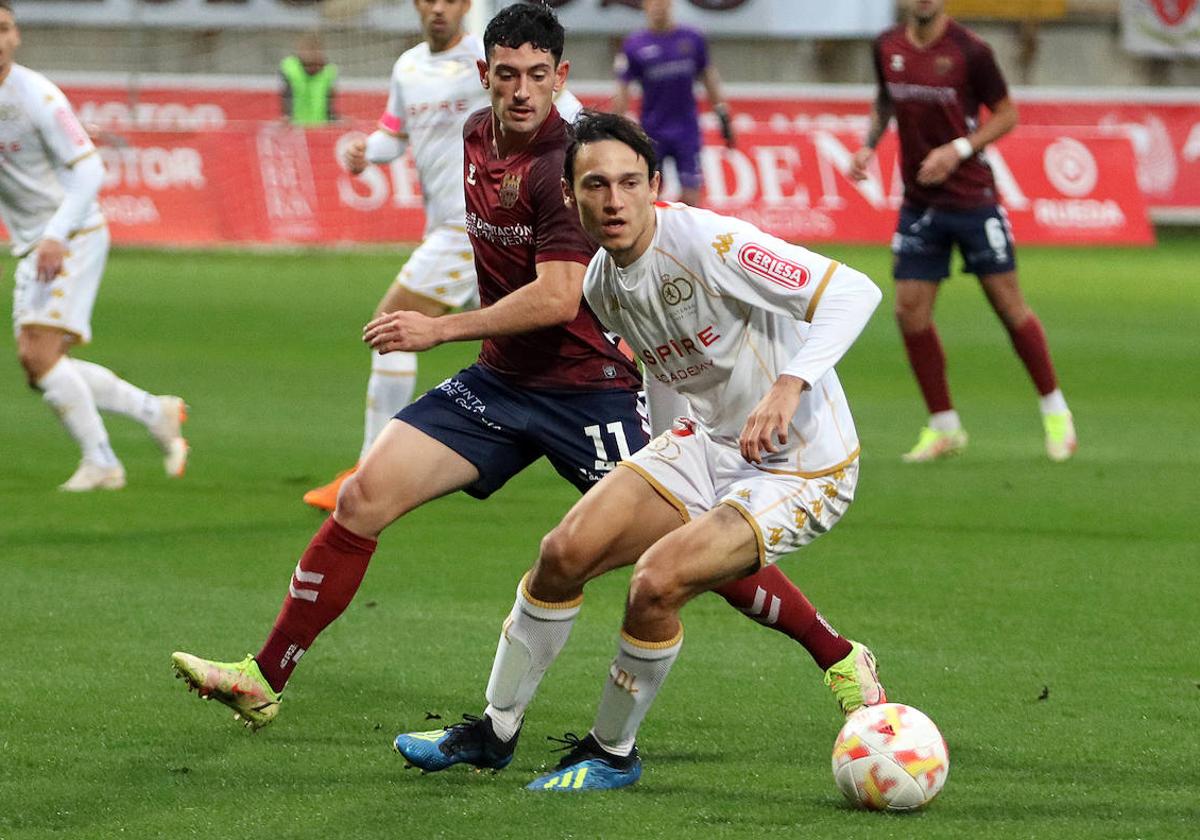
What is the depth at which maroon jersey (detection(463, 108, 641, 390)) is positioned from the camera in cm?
541

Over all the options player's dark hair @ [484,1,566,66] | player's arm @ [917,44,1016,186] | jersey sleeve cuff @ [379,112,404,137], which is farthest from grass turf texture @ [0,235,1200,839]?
player's dark hair @ [484,1,566,66]

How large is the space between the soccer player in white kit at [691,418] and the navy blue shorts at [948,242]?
518cm

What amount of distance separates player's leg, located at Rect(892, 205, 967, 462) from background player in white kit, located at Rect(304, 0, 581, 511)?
8.40 feet

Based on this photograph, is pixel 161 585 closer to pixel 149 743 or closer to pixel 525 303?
pixel 149 743

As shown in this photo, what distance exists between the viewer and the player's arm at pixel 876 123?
33.9 ft

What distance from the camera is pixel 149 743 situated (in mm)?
5188

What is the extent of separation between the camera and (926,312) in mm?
10156

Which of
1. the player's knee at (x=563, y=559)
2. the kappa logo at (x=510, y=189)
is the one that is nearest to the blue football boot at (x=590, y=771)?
the player's knee at (x=563, y=559)

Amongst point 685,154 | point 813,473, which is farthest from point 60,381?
point 685,154

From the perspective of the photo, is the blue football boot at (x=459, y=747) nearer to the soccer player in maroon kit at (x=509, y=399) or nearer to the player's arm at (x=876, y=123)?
the soccer player in maroon kit at (x=509, y=399)

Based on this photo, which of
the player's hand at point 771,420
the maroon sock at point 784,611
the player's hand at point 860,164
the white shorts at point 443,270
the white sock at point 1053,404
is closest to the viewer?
the player's hand at point 771,420

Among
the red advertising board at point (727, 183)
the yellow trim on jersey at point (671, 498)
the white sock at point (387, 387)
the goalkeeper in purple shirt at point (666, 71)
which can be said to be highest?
the yellow trim on jersey at point (671, 498)

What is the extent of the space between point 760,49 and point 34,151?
65.2ft

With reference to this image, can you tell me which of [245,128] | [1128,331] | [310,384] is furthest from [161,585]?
[245,128]
